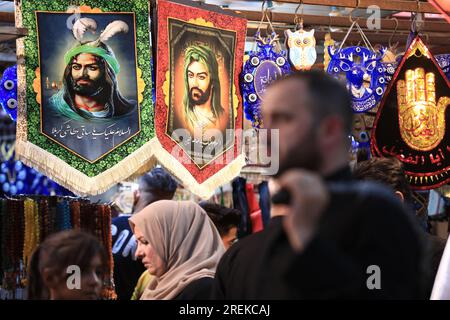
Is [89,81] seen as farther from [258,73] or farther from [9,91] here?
[258,73]

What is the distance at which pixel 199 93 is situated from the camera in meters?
3.70

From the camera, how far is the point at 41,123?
129 inches

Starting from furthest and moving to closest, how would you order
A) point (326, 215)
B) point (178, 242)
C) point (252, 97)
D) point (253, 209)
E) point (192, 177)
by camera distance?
point (253, 209)
point (252, 97)
point (192, 177)
point (178, 242)
point (326, 215)

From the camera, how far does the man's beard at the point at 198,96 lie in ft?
12.1

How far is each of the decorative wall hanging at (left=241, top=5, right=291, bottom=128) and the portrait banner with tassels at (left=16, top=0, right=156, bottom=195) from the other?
50 cm

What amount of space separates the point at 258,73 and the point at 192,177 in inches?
23.5

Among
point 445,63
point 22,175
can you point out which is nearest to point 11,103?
point 445,63

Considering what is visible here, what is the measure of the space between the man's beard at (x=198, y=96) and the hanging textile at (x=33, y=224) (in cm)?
60

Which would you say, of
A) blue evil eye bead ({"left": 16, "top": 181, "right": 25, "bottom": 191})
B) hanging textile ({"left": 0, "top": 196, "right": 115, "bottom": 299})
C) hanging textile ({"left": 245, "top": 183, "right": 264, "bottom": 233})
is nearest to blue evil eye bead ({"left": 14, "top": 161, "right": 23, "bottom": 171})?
blue evil eye bead ({"left": 16, "top": 181, "right": 25, "bottom": 191})

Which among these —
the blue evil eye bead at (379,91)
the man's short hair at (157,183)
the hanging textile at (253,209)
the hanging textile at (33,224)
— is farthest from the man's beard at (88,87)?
the hanging textile at (253,209)
